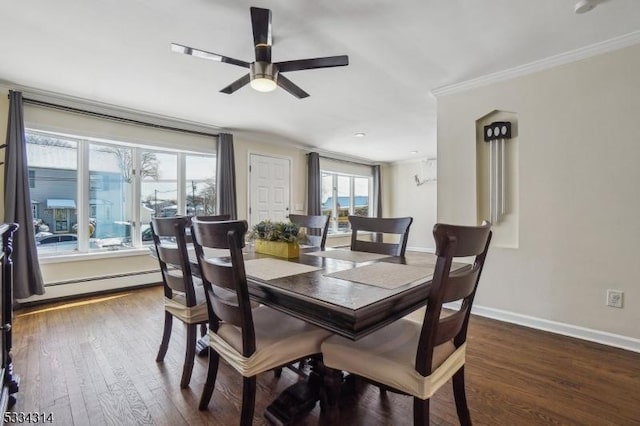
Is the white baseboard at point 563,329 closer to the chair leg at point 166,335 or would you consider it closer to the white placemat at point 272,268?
the white placemat at point 272,268

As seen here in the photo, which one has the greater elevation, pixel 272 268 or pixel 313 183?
pixel 313 183

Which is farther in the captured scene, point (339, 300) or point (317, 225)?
point (317, 225)

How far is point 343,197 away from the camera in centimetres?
728

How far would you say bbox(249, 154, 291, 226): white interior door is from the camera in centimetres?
505

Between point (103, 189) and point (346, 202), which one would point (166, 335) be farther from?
point (346, 202)

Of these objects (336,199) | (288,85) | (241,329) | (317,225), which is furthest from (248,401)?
(336,199)

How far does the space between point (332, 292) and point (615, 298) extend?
2591 millimetres

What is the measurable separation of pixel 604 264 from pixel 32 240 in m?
5.29

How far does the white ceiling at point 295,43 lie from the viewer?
1.90 metres

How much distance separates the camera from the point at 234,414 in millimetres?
1539

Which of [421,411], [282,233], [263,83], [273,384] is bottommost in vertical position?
[273,384]

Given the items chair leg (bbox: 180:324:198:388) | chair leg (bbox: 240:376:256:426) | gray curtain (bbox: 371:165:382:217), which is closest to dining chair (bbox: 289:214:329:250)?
chair leg (bbox: 180:324:198:388)

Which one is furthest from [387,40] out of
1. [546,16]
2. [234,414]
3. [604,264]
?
[234,414]

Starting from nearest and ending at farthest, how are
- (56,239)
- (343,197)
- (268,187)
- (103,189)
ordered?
Answer: (56,239) → (103,189) → (268,187) → (343,197)
